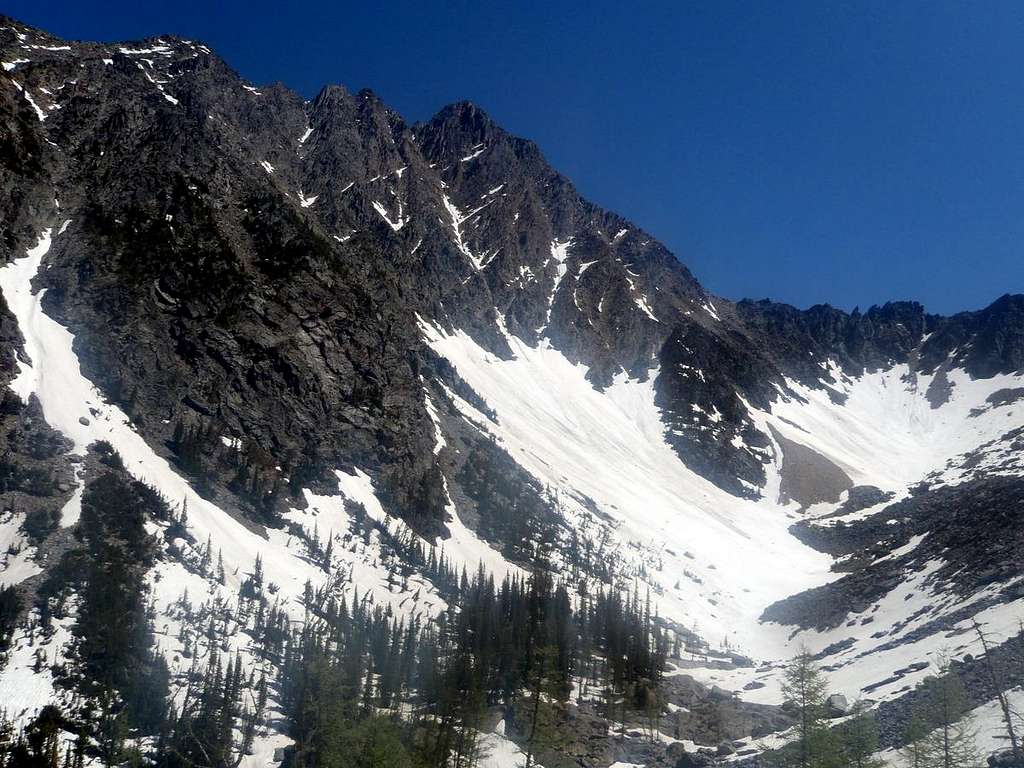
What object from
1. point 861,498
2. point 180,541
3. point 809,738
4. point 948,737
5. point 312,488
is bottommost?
point 809,738

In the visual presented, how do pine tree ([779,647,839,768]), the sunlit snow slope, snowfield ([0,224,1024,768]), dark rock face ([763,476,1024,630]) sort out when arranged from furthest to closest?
the sunlit snow slope
dark rock face ([763,476,1024,630])
snowfield ([0,224,1024,768])
pine tree ([779,647,839,768])

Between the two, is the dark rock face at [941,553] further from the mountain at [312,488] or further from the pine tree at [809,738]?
the pine tree at [809,738]

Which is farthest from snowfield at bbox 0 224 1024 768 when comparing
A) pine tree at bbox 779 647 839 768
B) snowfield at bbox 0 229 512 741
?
pine tree at bbox 779 647 839 768

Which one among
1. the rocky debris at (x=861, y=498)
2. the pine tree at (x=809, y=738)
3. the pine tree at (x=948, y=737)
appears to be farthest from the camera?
the rocky debris at (x=861, y=498)

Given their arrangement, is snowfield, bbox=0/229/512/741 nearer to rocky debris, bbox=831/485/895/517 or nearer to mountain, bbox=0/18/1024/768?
mountain, bbox=0/18/1024/768

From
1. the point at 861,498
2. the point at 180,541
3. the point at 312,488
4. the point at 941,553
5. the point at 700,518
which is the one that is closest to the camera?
the point at 180,541

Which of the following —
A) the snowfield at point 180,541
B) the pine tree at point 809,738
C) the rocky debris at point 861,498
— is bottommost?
the pine tree at point 809,738

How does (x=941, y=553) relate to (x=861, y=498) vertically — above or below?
below

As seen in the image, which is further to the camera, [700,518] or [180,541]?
[700,518]

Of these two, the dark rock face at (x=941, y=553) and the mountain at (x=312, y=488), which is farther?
the dark rock face at (x=941, y=553)

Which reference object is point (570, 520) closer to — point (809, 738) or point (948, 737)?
point (948, 737)

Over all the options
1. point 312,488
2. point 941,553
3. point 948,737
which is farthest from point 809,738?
point 312,488

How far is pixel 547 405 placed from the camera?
180250 millimetres

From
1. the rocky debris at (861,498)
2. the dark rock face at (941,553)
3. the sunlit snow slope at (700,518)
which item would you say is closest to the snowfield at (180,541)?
the sunlit snow slope at (700,518)
